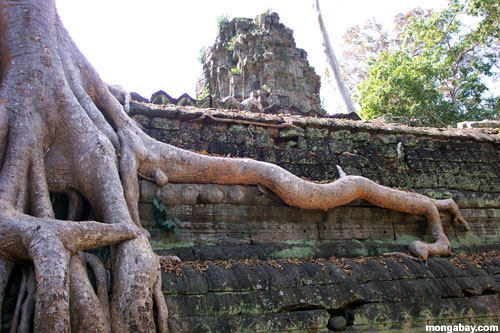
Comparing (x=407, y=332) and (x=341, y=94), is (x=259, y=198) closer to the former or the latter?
(x=407, y=332)

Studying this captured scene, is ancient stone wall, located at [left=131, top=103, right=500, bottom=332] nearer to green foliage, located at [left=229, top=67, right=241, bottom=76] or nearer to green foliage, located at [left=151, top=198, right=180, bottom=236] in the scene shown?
green foliage, located at [left=151, top=198, right=180, bottom=236]

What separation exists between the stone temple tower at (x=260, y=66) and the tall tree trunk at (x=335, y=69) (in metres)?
2.44

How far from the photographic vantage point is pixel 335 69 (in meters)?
15.3

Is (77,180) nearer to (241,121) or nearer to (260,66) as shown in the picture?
(241,121)

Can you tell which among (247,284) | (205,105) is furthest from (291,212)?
(205,105)

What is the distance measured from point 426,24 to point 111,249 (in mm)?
15336

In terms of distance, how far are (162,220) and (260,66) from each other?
48.8ft

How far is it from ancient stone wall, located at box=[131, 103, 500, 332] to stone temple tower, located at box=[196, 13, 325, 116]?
1115 cm

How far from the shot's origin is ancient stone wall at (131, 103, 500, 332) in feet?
12.1

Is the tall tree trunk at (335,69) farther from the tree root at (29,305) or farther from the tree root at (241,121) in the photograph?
the tree root at (29,305)

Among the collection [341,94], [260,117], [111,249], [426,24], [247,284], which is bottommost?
[247,284]

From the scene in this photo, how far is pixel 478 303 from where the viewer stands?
4.59 m

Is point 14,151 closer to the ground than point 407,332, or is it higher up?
higher up

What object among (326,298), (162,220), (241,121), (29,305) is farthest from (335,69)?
(29,305)
